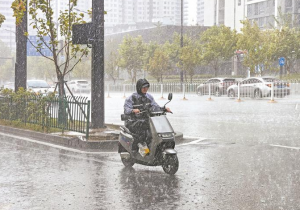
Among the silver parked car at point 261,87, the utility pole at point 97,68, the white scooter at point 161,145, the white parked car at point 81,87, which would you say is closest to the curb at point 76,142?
the utility pole at point 97,68

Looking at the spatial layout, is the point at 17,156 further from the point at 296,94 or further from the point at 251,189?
the point at 296,94

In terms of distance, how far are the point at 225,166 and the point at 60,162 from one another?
283 centimetres

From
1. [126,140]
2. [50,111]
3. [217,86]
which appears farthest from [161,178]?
[217,86]

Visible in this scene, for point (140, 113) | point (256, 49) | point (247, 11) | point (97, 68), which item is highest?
point (247, 11)

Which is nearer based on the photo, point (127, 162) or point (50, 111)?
point (127, 162)

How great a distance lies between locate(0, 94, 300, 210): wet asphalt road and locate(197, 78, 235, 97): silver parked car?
2491cm

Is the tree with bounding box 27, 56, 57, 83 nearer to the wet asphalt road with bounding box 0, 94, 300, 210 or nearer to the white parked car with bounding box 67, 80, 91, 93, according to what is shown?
the white parked car with bounding box 67, 80, 91, 93

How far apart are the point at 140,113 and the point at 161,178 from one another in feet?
3.69

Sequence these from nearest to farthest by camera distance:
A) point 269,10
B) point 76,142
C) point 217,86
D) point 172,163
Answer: point 172,163
point 76,142
point 217,86
point 269,10

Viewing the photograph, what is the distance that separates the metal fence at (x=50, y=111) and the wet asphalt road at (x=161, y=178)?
108 centimetres

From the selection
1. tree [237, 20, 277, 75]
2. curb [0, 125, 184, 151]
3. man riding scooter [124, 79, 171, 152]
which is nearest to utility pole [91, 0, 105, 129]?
curb [0, 125, 184, 151]

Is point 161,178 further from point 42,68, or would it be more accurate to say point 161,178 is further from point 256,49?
point 42,68

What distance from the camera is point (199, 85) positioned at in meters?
39.0

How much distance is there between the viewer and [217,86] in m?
36.8
